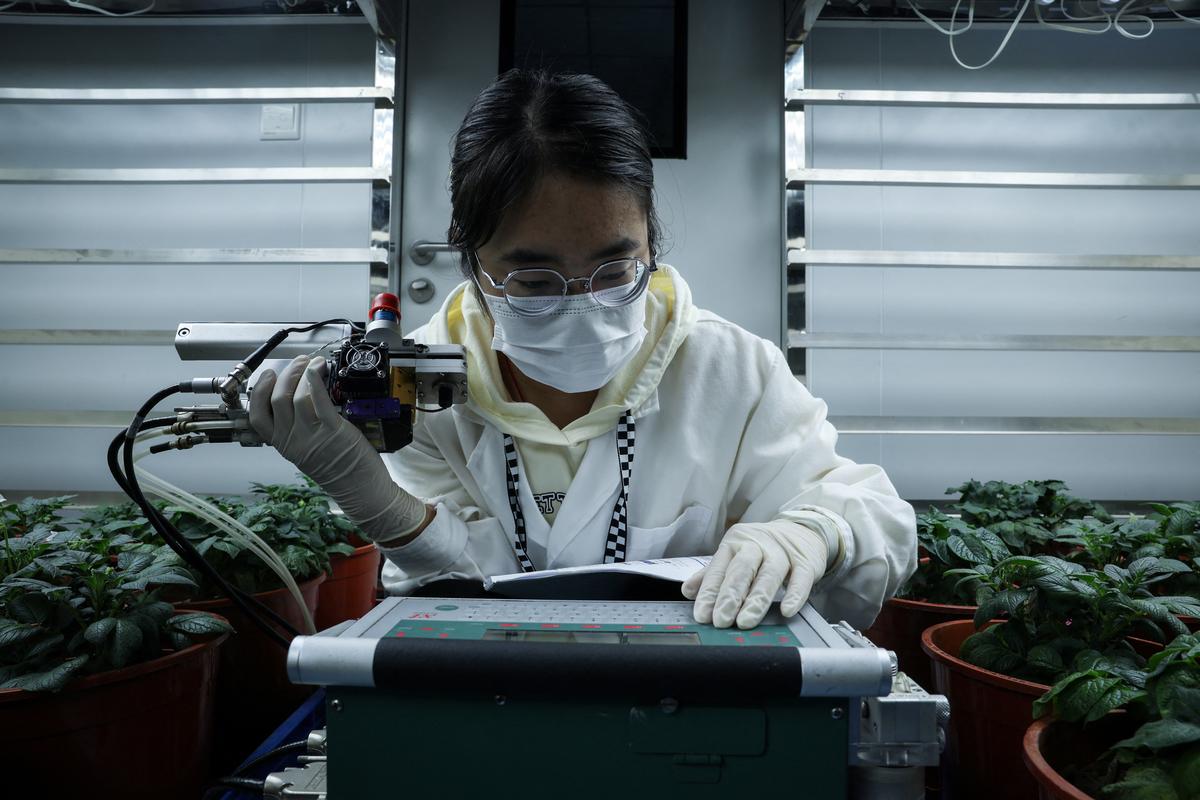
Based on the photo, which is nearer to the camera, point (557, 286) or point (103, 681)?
point (103, 681)

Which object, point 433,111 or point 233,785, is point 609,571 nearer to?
point 233,785

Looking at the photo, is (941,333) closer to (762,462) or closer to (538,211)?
(762,462)

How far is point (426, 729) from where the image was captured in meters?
0.49

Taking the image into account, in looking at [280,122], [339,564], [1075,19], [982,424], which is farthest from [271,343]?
[1075,19]

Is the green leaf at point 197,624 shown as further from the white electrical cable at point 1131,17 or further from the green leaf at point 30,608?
the white electrical cable at point 1131,17

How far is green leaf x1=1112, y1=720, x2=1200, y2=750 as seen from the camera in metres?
0.57

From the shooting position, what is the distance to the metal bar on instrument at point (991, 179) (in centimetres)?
218

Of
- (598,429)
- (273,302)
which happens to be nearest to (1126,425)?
(598,429)

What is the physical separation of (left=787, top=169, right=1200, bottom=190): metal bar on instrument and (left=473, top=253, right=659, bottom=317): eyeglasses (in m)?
1.46

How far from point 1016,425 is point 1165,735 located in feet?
6.05

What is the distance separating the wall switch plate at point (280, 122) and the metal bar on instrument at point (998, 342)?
1.75m

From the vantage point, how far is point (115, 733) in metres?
0.82

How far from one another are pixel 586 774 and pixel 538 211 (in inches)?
25.0

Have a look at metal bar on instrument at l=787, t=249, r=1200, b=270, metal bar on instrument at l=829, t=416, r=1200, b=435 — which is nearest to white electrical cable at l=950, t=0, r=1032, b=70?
metal bar on instrument at l=787, t=249, r=1200, b=270
